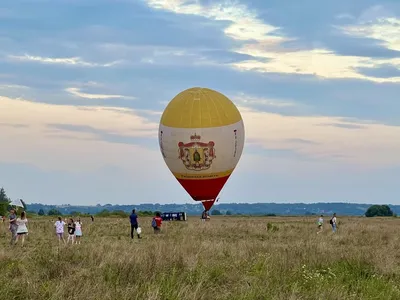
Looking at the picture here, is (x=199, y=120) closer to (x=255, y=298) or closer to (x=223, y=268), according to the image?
(x=223, y=268)

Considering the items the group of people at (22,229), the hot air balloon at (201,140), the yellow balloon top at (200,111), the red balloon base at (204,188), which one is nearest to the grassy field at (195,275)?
the group of people at (22,229)

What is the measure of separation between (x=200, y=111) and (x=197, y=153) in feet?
9.46

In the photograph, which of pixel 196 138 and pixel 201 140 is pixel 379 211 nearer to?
pixel 201 140

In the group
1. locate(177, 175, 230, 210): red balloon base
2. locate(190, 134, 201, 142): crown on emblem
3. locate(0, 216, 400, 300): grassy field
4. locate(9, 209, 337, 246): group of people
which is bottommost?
locate(0, 216, 400, 300): grassy field

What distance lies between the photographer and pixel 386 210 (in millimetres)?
142875

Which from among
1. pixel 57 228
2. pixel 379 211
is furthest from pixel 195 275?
pixel 379 211

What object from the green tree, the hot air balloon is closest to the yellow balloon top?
the hot air balloon

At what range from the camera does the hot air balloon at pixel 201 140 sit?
44.2m

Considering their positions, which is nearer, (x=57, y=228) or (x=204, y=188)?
(x=57, y=228)

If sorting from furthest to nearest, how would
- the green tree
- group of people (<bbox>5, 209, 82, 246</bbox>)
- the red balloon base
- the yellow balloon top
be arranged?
the green tree → the red balloon base → the yellow balloon top → group of people (<bbox>5, 209, 82, 246</bbox>)

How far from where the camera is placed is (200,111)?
44469 millimetres

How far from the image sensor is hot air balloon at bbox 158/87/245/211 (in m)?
44.2

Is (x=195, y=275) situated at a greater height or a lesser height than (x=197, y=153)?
lesser

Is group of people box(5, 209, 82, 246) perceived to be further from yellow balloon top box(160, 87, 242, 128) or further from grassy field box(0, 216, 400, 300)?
yellow balloon top box(160, 87, 242, 128)
